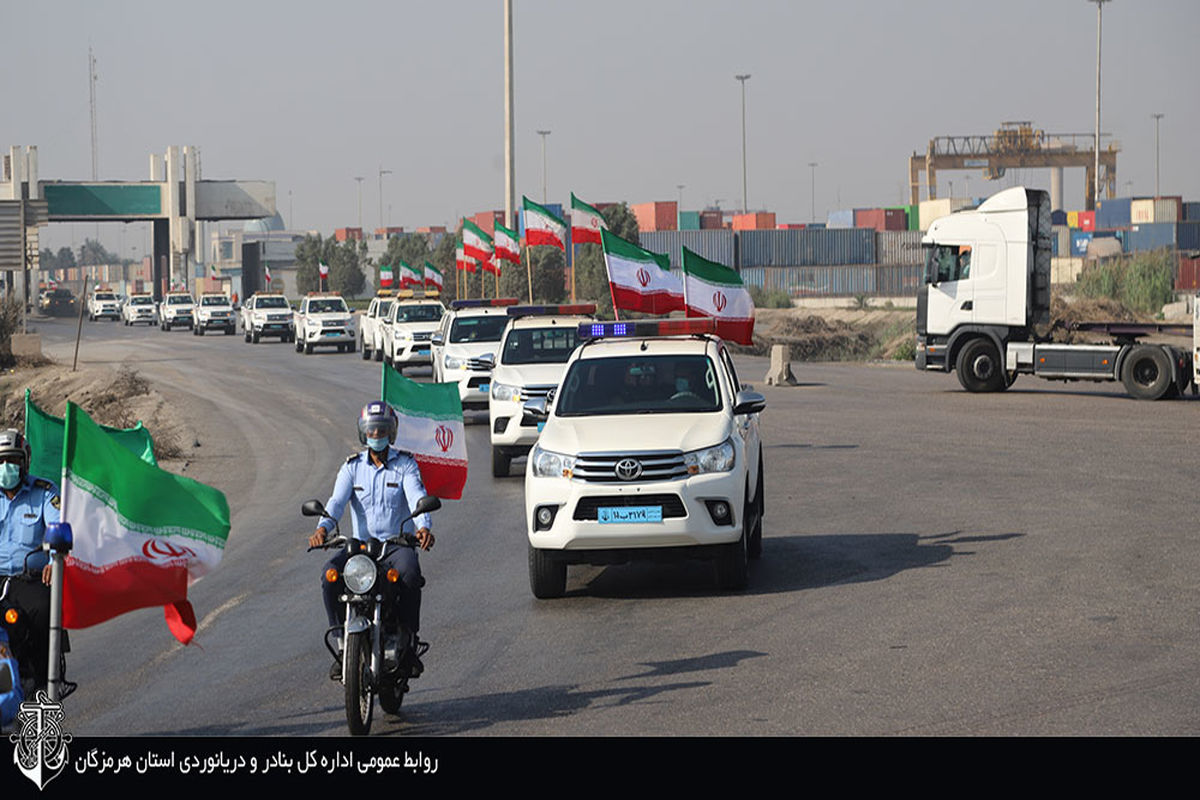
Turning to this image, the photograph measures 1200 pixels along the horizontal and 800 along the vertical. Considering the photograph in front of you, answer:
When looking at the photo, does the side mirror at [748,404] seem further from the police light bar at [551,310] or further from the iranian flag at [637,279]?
the iranian flag at [637,279]

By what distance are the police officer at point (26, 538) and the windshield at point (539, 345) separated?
1407 centimetres

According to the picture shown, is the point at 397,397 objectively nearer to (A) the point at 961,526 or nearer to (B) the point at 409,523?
(B) the point at 409,523

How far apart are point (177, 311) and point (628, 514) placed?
66.2 meters

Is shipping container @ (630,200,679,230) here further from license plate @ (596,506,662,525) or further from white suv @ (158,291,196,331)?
license plate @ (596,506,662,525)

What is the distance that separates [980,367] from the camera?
32.3 metres

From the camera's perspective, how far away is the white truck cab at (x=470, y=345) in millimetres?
26359

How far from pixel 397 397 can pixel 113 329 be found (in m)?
70.6

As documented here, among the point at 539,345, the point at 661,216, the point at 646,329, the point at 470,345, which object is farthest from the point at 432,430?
the point at 661,216

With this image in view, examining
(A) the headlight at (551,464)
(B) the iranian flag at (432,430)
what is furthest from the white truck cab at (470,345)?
(B) the iranian flag at (432,430)

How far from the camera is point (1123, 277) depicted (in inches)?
2162

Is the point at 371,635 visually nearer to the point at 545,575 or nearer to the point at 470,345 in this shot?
the point at 545,575

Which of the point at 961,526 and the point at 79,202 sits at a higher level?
the point at 79,202

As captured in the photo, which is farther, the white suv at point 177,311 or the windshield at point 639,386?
the white suv at point 177,311
